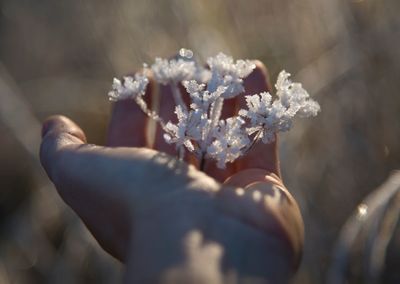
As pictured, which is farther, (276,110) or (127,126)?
(127,126)

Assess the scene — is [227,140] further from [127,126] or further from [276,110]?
[127,126]

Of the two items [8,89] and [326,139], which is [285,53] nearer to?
[326,139]

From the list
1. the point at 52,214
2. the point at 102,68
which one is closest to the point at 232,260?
the point at 52,214

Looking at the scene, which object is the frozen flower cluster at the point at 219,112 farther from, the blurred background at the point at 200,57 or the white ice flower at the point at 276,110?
the blurred background at the point at 200,57

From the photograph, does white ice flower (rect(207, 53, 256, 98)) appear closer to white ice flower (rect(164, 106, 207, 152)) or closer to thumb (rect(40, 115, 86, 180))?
white ice flower (rect(164, 106, 207, 152))

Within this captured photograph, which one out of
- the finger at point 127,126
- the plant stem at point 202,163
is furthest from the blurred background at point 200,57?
the plant stem at point 202,163

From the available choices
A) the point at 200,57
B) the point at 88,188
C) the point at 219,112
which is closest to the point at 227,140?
the point at 219,112

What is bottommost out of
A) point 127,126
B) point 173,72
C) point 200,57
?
point 200,57
